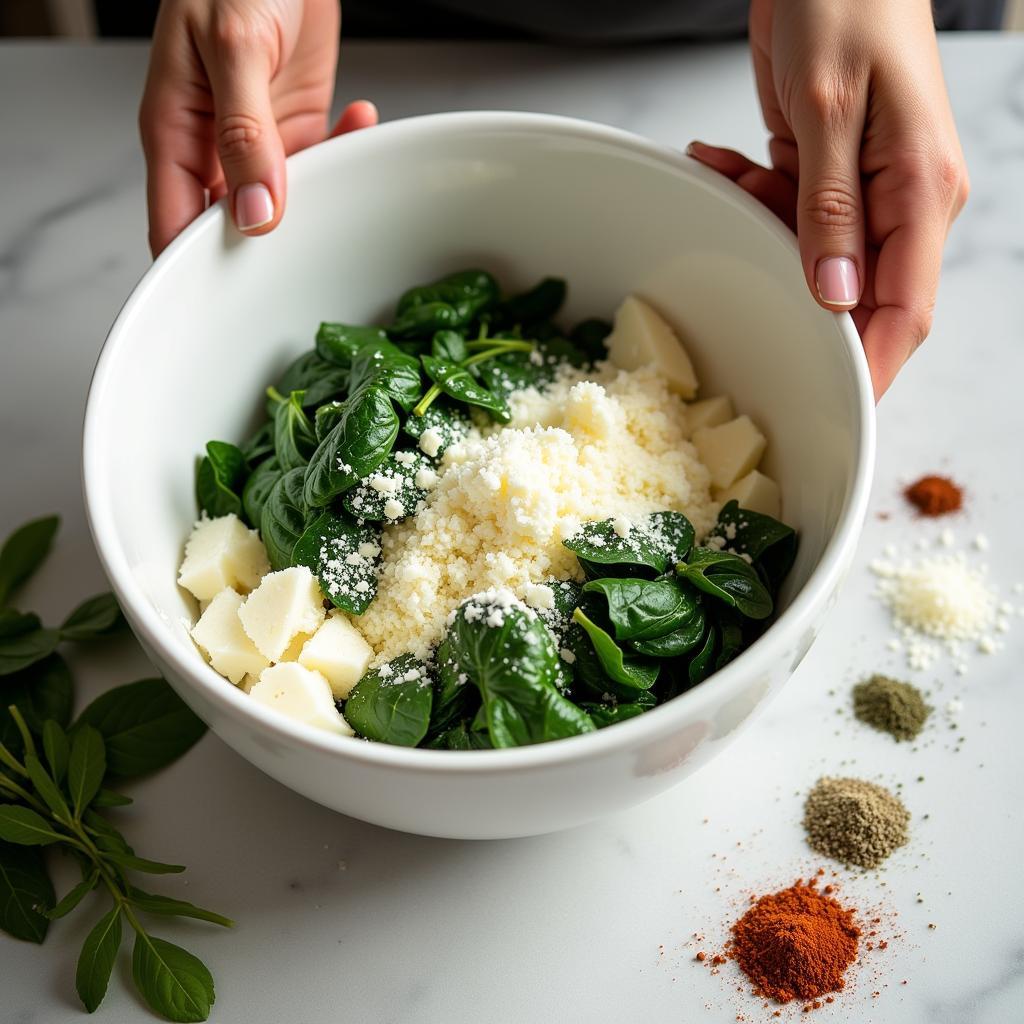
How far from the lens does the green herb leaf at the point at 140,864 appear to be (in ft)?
4.56

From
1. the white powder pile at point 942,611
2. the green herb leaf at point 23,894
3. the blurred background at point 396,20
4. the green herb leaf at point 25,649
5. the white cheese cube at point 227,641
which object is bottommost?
the green herb leaf at point 23,894

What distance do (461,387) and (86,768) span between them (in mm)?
723

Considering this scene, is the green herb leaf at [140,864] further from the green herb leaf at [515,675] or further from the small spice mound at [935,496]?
the small spice mound at [935,496]

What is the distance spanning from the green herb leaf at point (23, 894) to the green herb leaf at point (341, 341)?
0.80 meters

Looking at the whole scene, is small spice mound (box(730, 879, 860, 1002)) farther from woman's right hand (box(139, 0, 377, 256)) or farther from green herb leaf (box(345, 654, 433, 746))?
woman's right hand (box(139, 0, 377, 256))

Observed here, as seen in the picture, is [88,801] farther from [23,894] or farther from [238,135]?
[238,135]

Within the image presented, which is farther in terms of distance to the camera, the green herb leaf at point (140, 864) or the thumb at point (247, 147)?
the thumb at point (247, 147)

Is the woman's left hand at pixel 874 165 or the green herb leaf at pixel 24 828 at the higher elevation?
the woman's left hand at pixel 874 165

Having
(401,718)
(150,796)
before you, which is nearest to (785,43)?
(401,718)

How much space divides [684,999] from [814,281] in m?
0.92

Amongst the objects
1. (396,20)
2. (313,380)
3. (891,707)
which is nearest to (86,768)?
(313,380)

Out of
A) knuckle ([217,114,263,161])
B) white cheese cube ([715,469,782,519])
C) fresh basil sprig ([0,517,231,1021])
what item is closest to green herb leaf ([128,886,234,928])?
fresh basil sprig ([0,517,231,1021])

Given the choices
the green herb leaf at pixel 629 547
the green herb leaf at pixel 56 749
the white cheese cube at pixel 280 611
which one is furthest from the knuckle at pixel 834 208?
the green herb leaf at pixel 56 749

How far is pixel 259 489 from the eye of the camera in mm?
1570
